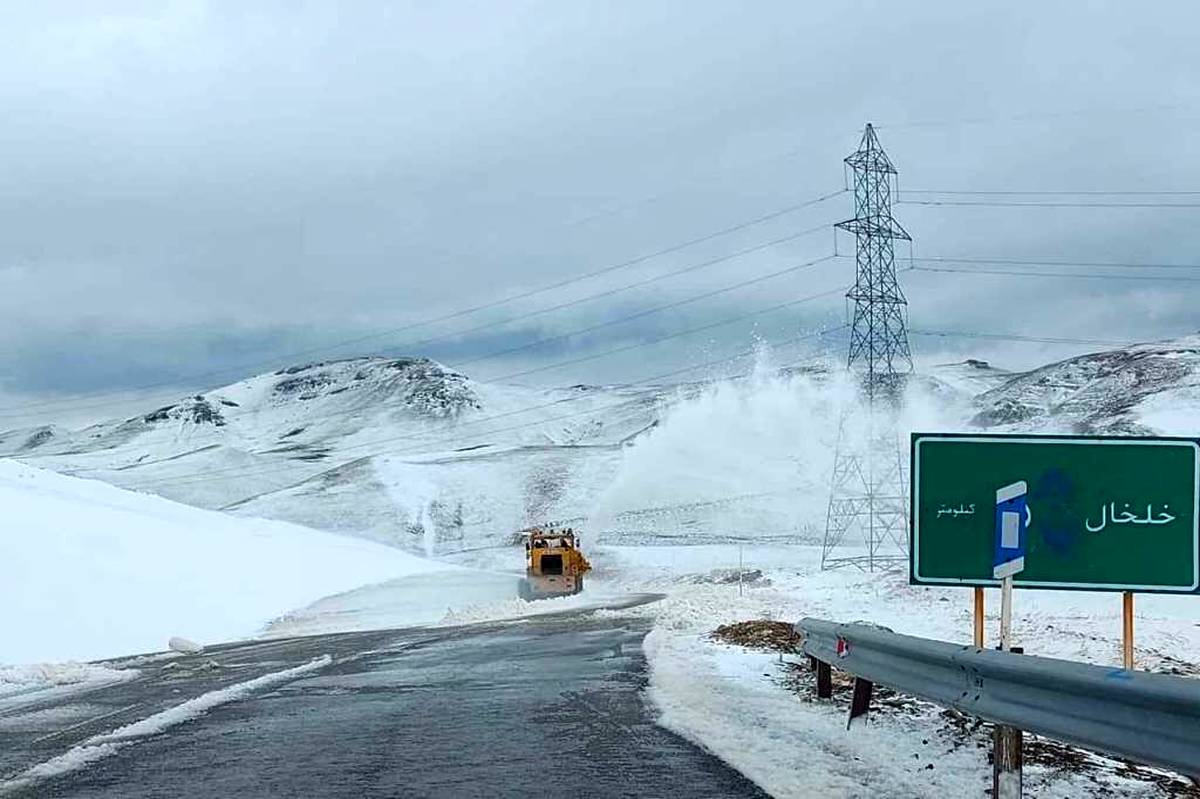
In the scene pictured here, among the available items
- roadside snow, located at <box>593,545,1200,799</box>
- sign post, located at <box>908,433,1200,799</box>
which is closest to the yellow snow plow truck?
roadside snow, located at <box>593,545,1200,799</box>

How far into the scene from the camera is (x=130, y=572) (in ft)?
104

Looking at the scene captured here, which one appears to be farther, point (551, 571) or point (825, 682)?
point (551, 571)

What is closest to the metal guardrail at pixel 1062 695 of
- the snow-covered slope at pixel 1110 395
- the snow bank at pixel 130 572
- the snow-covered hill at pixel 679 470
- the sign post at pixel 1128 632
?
the sign post at pixel 1128 632

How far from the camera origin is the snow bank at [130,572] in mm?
24719

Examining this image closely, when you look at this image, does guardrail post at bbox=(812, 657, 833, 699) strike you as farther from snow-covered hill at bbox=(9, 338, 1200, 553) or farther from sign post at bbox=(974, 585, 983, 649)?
snow-covered hill at bbox=(9, 338, 1200, 553)

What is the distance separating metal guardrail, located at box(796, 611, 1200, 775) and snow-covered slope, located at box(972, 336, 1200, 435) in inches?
→ 3105

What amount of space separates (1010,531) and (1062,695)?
1.36 meters

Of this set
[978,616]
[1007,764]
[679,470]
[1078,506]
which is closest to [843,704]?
[978,616]

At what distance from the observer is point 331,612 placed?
36812 millimetres

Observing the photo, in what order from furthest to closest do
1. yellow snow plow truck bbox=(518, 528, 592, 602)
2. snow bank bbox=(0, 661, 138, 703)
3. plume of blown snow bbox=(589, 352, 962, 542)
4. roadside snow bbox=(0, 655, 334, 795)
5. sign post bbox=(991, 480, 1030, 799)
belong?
plume of blown snow bbox=(589, 352, 962, 542) < yellow snow plow truck bbox=(518, 528, 592, 602) < snow bank bbox=(0, 661, 138, 703) < roadside snow bbox=(0, 655, 334, 795) < sign post bbox=(991, 480, 1030, 799)

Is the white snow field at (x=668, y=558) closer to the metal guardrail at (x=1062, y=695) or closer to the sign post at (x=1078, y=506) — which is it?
the metal guardrail at (x=1062, y=695)

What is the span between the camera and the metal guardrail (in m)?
5.66

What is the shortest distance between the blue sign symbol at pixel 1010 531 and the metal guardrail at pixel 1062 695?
54 centimetres

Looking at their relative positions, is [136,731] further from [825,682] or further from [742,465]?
[742,465]
